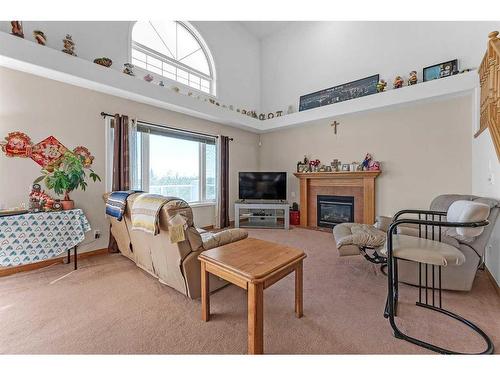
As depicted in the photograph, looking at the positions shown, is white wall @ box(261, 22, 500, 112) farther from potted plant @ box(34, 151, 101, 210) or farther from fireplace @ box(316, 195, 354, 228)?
potted plant @ box(34, 151, 101, 210)

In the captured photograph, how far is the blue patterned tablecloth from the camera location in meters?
2.23

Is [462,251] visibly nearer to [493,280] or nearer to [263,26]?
[493,280]

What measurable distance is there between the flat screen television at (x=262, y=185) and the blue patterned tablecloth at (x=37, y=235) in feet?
10.3

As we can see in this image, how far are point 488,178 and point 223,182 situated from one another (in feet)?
13.6

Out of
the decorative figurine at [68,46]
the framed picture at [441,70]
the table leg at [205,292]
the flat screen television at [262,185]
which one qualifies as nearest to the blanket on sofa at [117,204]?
the table leg at [205,292]

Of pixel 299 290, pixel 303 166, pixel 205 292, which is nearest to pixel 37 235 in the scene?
pixel 205 292

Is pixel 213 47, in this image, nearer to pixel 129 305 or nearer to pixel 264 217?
pixel 264 217

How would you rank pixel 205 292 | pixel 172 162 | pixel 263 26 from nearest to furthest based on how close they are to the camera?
pixel 205 292
pixel 172 162
pixel 263 26

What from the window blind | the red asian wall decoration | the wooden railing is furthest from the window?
the wooden railing

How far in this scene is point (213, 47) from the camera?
4.90m

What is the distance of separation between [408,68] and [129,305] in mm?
5473

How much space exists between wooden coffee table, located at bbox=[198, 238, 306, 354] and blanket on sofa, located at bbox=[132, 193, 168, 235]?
0.51 metres

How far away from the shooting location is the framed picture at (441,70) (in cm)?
350

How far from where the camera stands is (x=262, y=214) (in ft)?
17.1
